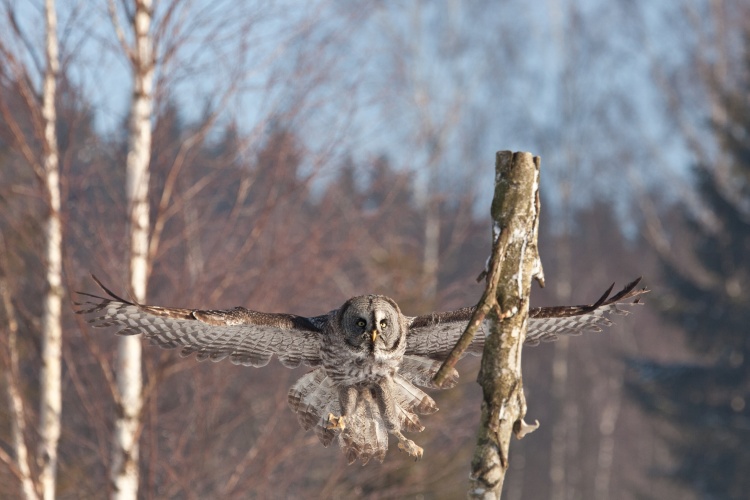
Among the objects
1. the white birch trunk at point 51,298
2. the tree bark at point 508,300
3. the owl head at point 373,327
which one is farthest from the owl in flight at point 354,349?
the white birch trunk at point 51,298

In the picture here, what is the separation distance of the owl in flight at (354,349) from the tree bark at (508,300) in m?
1.29

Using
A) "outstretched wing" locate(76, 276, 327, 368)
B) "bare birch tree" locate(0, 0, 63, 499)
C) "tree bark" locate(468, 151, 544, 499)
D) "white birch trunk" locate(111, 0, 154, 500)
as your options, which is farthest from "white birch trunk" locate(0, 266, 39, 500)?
"tree bark" locate(468, 151, 544, 499)

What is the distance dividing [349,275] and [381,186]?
7.64 ft

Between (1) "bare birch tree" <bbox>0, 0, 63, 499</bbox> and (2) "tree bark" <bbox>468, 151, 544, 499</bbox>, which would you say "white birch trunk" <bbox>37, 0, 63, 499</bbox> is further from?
(2) "tree bark" <bbox>468, 151, 544, 499</bbox>

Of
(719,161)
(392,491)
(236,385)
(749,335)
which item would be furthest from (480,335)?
(719,161)

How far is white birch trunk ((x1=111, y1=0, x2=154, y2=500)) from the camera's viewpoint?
6020 mm

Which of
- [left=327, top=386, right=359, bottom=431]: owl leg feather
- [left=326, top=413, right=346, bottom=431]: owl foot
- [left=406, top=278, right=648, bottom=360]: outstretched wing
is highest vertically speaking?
[left=406, top=278, right=648, bottom=360]: outstretched wing

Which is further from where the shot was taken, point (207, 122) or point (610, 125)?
point (610, 125)

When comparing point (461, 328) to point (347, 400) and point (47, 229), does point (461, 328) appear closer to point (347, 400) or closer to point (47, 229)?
point (347, 400)

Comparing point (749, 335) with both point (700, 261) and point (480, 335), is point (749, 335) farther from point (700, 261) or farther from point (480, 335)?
point (480, 335)

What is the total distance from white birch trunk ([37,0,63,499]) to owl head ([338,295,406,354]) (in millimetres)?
2549

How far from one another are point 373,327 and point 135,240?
224 centimetres

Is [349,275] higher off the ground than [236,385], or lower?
higher

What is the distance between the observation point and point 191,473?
23.9 feet
